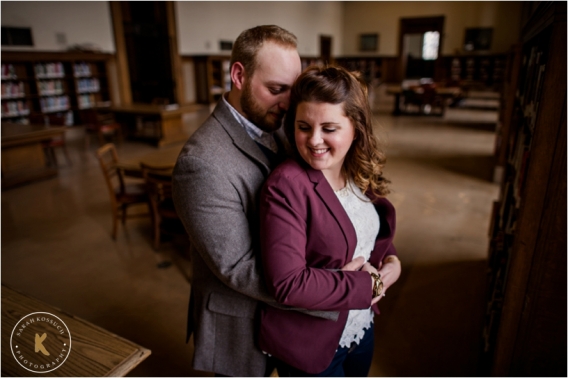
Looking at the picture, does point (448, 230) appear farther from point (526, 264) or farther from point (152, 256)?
point (152, 256)

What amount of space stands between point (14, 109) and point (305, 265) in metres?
9.96

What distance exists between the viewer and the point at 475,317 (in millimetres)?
2881

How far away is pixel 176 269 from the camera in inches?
142

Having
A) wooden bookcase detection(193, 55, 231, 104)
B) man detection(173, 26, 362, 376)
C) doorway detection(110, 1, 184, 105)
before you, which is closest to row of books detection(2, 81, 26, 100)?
doorway detection(110, 1, 184, 105)

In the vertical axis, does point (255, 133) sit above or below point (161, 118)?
above

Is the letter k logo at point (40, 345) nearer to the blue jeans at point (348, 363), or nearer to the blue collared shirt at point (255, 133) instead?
the blue jeans at point (348, 363)

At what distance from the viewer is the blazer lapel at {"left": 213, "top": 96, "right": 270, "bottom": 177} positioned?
4.29 feet

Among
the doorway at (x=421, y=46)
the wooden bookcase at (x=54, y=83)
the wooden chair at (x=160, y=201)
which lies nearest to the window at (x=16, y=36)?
the wooden bookcase at (x=54, y=83)

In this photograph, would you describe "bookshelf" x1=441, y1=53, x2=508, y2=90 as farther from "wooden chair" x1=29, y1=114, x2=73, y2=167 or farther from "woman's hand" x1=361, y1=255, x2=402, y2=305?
"woman's hand" x1=361, y1=255, x2=402, y2=305

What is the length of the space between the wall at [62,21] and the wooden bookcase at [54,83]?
28 centimetres

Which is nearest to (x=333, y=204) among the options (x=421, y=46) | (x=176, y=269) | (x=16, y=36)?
(x=176, y=269)

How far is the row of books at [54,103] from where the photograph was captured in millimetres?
9289

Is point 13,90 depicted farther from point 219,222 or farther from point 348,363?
point 348,363

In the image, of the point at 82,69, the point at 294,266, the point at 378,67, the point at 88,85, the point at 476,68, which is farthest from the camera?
the point at 378,67
